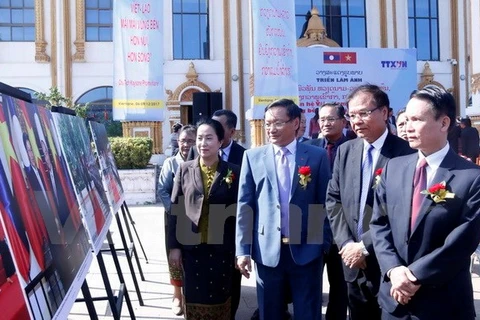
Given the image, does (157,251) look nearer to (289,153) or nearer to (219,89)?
(289,153)

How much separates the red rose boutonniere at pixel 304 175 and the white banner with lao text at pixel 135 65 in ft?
28.2

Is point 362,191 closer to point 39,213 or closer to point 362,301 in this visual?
point 362,301

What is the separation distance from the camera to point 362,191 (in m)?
3.11

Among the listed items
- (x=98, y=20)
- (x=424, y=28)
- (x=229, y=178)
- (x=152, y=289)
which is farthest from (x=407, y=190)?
(x=424, y=28)

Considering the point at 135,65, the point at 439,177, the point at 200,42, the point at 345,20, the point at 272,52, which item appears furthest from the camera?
the point at 345,20

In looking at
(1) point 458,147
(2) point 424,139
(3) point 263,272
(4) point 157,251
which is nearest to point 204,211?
(3) point 263,272

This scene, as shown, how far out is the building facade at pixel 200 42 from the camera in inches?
778

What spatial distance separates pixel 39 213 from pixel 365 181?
5.99 ft

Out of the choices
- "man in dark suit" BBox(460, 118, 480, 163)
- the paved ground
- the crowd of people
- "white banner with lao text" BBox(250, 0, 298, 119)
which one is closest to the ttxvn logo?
"white banner with lao text" BBox(250, 0, 298, 119)

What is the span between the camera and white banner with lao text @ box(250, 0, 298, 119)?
1288 cm

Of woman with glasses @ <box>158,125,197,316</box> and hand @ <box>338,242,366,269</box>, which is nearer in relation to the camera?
hand @ <box>338,242,366,269</box>

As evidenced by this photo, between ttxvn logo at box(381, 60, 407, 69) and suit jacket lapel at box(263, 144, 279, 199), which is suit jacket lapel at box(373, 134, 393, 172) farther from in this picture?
ttxvn logo at box(381, 60, 407, 69)

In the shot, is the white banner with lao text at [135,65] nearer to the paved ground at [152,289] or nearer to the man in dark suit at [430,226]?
the paved ground at [152,289]

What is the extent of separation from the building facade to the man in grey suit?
16.8 metres
